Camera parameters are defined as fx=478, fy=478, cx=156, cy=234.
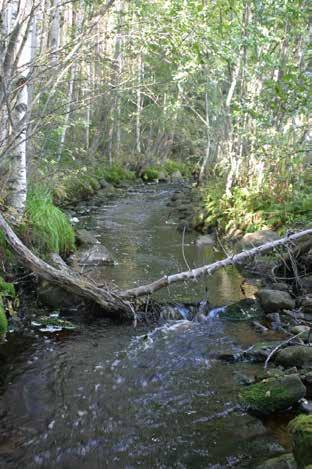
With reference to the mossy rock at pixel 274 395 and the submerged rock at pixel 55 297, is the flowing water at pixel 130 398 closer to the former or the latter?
the mossy rock at pixel 274 395

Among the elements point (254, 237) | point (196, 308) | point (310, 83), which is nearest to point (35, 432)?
point (196, 308)

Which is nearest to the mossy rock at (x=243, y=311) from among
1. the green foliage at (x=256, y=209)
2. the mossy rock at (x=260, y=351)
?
the mossy rock at (x=260, y=351)

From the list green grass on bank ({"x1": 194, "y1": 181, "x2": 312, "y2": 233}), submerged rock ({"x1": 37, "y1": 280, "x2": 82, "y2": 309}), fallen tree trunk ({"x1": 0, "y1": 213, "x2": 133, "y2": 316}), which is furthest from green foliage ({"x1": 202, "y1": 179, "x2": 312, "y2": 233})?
submerged rock ({"x1": 37, "y1": 280, "x2": 82, "y2": 309})

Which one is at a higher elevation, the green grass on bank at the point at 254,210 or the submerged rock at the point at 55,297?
the submerged rock at the point at 55,297

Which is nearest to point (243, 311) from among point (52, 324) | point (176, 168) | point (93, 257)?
point (52, 324)

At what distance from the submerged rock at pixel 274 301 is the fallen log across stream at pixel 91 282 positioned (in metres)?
1.04

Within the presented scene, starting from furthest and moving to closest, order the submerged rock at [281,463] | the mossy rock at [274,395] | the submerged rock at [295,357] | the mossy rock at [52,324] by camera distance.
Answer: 1. the mossy rock at [52,324]
2. the submerged rock at [295,357]
3. the mossy rock at [274,395]
4. the submerged rock at [281,463]

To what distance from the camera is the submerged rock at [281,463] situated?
355 cm

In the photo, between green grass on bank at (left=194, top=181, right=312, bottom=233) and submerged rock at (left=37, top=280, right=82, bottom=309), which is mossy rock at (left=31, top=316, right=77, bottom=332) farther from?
green grass on bank at (left=194, top=181, right=312, bottom=233)

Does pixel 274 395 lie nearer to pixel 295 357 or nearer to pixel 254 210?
pixel 295 357

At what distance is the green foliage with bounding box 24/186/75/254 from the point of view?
25.7 feet

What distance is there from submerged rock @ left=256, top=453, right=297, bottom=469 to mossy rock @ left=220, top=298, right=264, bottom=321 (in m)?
3.78

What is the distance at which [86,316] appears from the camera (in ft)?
23.2

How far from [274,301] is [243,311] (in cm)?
54
